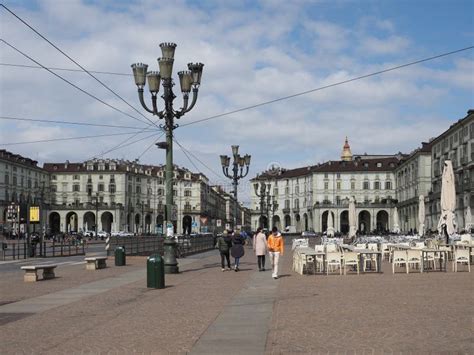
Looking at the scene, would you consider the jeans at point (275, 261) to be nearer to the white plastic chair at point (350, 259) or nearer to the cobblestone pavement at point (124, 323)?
the white plastic chair at point (350, 259)

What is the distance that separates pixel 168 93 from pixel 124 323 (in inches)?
507

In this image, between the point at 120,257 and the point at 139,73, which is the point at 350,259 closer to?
the point at 139,73

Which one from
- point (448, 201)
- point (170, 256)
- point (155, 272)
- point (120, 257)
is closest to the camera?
point (155, 272)

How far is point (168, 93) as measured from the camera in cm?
2283

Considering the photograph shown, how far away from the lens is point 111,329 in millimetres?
10516

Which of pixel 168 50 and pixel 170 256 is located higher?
pixel 168 50

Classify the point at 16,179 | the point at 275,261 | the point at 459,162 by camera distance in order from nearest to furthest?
the point at 275,261, the point at 459,162, the point at 16,179

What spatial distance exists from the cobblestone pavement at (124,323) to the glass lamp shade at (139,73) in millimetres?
8364

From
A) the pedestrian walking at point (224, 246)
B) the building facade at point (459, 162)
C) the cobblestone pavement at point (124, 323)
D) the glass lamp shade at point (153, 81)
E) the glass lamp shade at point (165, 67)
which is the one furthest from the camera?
the building facade at point (459, 162)

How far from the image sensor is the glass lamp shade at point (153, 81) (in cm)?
2277

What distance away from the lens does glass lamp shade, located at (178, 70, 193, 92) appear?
23344 millimetres

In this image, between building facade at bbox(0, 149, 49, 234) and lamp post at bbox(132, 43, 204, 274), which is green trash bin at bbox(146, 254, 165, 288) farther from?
building facade at bbox(0, 149, 49, 234)

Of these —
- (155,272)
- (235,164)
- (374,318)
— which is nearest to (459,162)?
(235,164)

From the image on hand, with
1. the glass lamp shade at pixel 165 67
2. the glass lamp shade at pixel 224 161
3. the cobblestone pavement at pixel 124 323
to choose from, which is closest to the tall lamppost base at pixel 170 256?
the cobblestone pavement at pixel 124 323
